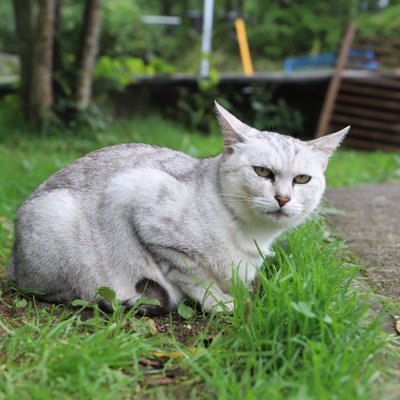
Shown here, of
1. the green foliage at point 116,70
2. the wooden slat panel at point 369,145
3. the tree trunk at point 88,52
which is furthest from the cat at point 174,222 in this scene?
the wooden slat panel at point 369,145

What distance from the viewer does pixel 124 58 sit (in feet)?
29.4

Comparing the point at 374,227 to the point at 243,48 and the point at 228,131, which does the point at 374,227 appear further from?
the point at 243,48

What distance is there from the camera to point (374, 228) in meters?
3.82

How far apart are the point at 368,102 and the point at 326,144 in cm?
839

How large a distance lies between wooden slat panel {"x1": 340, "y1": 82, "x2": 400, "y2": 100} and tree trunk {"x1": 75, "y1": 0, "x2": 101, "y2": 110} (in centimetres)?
527

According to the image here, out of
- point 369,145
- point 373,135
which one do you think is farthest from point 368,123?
point 369,145

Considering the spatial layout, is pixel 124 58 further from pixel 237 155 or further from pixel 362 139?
pixel 237 155

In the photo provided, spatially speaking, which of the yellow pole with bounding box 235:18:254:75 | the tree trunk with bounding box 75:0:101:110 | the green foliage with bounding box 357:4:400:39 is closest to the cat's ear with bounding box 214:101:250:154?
the tree trunk with bounding box 75:0:101:110

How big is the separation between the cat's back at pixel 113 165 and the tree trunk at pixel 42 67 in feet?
16.0

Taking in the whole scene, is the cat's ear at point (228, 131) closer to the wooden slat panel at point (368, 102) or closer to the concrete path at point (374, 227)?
the concrete path at point (374, 227)

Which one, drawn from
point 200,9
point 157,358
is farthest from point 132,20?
point 157,358

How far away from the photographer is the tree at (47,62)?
7496 millimetres

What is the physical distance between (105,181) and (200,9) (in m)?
17.4

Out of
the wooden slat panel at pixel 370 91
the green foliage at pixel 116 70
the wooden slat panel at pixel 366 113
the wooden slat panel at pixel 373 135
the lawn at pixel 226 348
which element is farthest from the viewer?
the wooden slat panel at pixel 370 91
